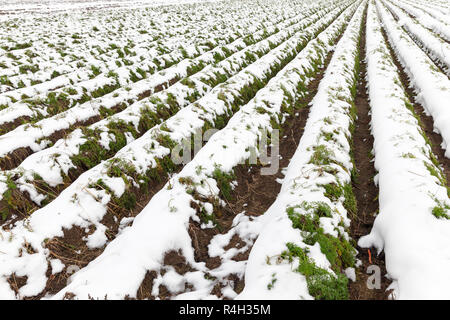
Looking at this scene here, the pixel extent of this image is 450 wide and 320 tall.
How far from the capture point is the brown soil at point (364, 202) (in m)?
3.40

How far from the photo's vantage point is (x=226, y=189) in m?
5.37

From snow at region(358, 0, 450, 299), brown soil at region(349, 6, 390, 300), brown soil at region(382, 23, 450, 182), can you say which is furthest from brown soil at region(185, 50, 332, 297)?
brown soil at region(382, 23, 450, 182)

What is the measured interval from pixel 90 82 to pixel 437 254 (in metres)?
11.2

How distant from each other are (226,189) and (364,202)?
2699mm

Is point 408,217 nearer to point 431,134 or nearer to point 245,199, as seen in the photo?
point 245,199

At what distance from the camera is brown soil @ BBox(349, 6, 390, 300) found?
3396 mm

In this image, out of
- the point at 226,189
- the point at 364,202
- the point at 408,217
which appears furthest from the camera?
the point at 226,189

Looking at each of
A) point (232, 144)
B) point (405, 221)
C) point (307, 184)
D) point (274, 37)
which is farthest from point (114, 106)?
point (274, 37)

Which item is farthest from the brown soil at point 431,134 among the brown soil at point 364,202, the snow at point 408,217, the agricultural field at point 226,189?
the brown soil at point 364,202

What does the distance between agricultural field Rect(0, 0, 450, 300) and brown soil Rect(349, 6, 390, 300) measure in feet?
0.09

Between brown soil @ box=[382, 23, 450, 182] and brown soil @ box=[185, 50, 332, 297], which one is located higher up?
brown soil @ box=[382, 23, 450, 182]

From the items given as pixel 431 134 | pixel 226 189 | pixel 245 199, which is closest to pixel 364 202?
pixel 245 199

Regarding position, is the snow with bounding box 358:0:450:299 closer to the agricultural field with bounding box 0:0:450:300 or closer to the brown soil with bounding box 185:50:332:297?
the agricultural field with bounding box 0:0:450:300
